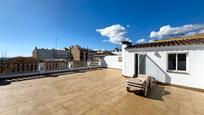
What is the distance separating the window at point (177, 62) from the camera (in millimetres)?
5359

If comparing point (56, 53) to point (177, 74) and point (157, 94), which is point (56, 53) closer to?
point (177, 74)

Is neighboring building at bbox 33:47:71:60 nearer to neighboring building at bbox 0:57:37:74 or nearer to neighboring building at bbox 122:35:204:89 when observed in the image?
neighboring building at bbox 0:57:37:74

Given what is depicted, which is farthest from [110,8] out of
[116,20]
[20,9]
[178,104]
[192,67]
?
[178,104]

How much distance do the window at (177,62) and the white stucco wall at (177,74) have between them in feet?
0.73

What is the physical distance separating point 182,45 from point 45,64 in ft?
31.8

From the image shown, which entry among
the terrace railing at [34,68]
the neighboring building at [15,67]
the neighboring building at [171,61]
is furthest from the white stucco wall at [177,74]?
the neighboring building at [15,67]

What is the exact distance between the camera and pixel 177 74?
547cm

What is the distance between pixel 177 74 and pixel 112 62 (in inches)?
331

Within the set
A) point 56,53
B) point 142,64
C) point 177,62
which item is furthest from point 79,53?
point 177,62

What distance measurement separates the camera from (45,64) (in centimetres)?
890

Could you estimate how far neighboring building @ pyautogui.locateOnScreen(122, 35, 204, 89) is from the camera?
489 centimetres

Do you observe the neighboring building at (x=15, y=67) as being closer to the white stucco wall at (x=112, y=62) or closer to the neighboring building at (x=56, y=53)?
the white stucco wall at (x=112, y=62)

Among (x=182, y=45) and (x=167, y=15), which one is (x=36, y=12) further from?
(x=167, y=15)

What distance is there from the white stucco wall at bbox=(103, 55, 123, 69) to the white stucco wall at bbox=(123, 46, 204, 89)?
5.36m
